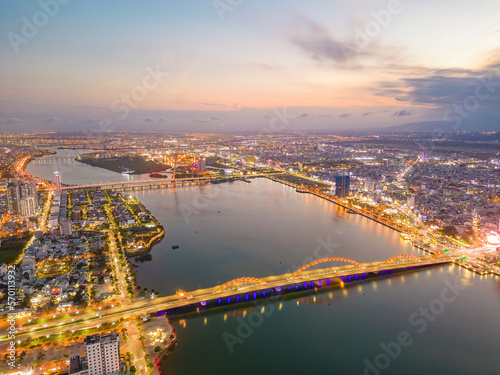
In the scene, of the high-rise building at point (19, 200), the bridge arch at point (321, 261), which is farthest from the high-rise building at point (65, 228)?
the bridge arch at point (321, 261)

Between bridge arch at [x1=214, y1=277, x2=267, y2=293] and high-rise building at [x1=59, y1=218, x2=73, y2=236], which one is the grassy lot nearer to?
high-rise building at [x1=59, y1=218, x2=73, y2=236]

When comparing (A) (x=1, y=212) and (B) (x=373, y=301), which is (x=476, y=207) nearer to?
(B) (x=373, y=301)

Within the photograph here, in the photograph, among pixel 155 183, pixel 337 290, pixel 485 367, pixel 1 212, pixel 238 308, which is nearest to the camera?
pixel 485 367

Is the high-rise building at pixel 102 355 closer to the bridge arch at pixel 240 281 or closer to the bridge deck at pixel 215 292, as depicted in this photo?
the bridge deck at pixel 215 292

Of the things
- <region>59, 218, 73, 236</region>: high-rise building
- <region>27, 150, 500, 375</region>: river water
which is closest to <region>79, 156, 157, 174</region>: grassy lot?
<region>59, 218, 73, 236</region>: high-rise building

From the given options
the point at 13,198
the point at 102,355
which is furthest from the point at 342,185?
the point at 13,198

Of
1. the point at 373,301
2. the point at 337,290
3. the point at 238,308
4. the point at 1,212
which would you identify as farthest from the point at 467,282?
the point at 1,212

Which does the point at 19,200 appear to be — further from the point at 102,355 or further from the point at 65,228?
the point at 102,355

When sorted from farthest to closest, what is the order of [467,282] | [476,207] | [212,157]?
[212,157], [476,207], [467,282]
